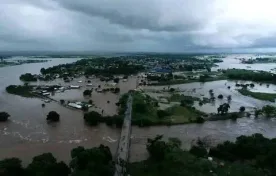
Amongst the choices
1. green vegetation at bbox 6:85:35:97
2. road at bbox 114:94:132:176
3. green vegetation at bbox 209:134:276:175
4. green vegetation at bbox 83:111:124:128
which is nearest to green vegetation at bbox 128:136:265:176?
road at bbox 114:94:132:176

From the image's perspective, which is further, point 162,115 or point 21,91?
point 21,91

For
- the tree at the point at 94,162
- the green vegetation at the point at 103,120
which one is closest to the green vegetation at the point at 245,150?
the tree at the point at 94,162

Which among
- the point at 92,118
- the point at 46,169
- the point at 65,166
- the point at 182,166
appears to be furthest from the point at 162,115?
the point at 46,169

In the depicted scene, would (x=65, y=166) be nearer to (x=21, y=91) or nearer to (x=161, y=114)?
(x=161, y=114)

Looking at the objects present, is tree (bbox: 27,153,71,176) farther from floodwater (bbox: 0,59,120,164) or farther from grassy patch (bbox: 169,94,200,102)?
grassy patch (bbox: 169,94,200,102)

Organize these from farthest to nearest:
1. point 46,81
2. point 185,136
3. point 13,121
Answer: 1. point 46,81
2. point 13,121
3. point 185,136

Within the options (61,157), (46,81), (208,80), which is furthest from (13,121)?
(208,80)

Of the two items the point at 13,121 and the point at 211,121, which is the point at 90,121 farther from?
the point at 211,121
